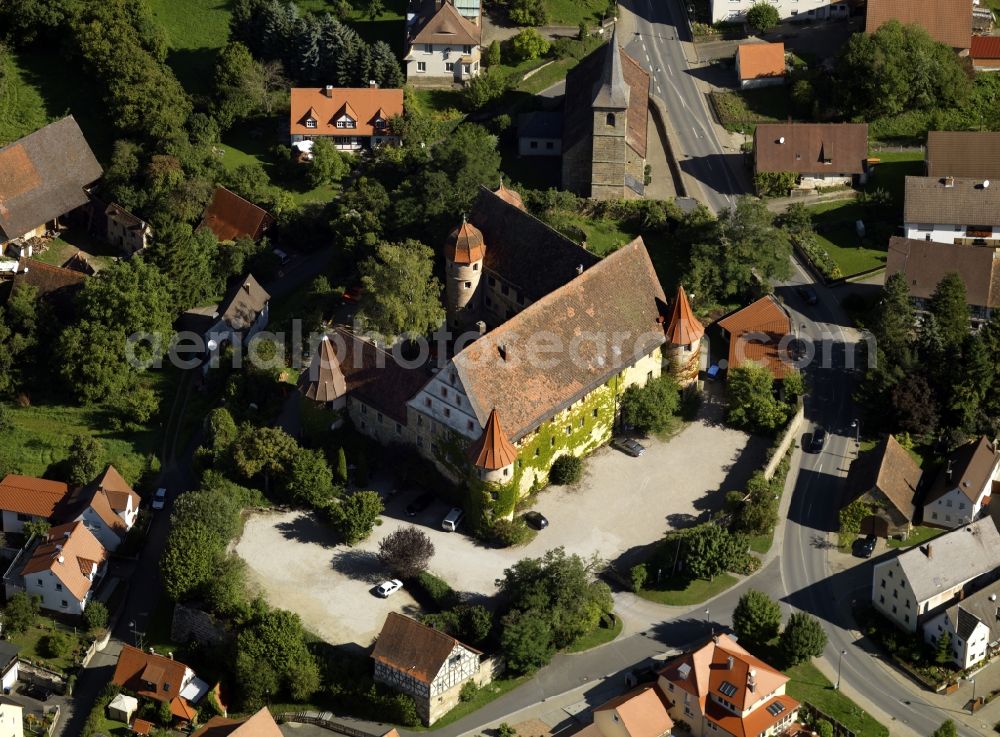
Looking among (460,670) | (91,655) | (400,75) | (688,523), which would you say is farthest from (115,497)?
(400,75)

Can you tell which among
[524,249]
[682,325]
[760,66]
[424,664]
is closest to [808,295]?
[682,325]

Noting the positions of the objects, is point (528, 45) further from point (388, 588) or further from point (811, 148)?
point (388, 588)

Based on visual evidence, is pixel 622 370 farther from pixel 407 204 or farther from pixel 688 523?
pixel 407 204

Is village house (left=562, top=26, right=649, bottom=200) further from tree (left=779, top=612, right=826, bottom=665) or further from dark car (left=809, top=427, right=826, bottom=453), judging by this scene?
tree (left=779, top=612, right=826, bottom=665)

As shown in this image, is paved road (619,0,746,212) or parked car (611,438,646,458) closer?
parked car (611,438,646,458)

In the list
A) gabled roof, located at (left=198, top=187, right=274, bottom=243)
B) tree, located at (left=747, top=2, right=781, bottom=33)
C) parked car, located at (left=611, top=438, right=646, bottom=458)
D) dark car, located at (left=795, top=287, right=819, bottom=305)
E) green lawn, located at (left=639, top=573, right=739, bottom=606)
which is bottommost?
green lawn, located at (left=639, top=573, right=739, bottom=606)

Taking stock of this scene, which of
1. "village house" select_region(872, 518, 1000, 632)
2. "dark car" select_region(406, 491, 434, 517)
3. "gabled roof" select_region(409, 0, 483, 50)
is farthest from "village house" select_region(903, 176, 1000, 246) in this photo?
"dark car" select_region(406, 491, 434, 517)
